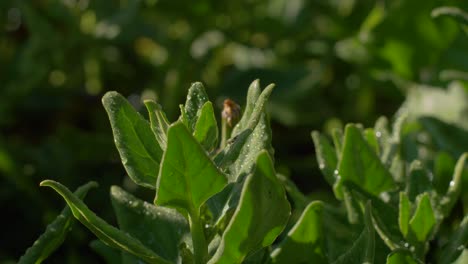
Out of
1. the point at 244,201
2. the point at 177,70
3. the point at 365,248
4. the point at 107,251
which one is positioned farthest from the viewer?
the point at 177,70

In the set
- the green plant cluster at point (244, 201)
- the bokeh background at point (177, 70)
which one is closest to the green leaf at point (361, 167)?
the green plant cluster at point (244, 201)

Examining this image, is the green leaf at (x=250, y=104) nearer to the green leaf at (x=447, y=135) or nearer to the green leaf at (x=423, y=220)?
the green leaf at (x=423, y=220)

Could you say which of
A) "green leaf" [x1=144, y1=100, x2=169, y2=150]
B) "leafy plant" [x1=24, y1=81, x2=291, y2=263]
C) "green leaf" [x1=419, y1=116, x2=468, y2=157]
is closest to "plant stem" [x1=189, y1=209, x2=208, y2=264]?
"leafy plant" [x1=24, y1=81, x2=291, y2=263]

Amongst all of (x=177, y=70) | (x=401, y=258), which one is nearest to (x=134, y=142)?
(x=401, y=258)

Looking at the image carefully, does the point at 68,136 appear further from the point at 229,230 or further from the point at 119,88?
the point at 229,230

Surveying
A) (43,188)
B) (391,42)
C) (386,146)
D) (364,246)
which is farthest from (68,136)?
(364,246)

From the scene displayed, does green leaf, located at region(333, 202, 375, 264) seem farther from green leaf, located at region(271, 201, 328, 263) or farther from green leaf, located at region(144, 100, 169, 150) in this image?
green leaf, located at region(144, 100, 169, 150)

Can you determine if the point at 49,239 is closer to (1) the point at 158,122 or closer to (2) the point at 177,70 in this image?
(1) the point at 158,122
